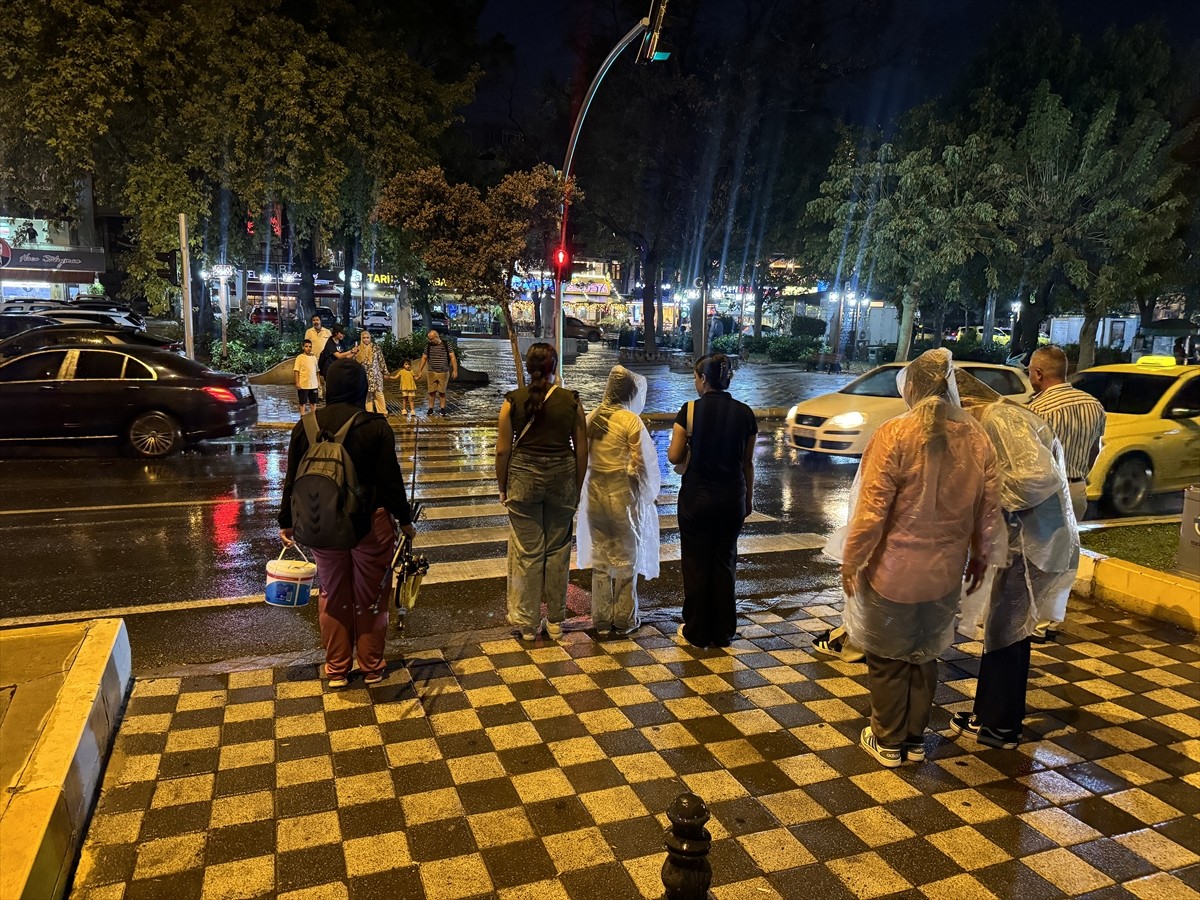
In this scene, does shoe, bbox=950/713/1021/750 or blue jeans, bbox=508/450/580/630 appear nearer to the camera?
shoe, bbox=950/713/1021/750

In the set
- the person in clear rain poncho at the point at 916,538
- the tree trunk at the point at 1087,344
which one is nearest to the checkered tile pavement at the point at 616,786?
the person in clear rain poncho at the point at 916,538

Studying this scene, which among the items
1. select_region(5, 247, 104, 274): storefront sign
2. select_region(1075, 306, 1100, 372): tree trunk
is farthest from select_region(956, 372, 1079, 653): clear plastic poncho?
select_region(5, 247, 104, 274): storefront sign

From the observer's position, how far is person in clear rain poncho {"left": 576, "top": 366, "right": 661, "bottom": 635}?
16.9 feet

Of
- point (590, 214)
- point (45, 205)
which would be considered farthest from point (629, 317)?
point (45, 205)

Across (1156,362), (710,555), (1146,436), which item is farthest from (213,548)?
(1156,362)

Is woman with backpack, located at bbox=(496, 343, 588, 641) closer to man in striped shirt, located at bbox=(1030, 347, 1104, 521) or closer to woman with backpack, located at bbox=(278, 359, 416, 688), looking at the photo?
woman with backpack, located at bbox=(278, 359, 416, 688)

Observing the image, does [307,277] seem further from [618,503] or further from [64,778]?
[64,778]

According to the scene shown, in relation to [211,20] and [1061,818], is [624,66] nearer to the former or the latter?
[211,20]

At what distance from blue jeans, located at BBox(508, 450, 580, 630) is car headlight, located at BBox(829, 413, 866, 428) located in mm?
7715

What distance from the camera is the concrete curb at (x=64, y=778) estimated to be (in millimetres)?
2629

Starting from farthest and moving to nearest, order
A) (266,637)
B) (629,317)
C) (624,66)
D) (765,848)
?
1. (629,317)
2. (624,66)
3. (266,637)
4. (765,848)

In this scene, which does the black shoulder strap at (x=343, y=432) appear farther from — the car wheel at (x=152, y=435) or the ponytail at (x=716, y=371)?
the car wheel at (x=152, y=435)

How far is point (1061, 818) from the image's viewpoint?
136 inches

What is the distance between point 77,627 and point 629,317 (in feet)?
209
